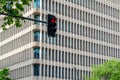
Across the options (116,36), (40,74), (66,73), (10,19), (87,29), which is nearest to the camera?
(10,19)

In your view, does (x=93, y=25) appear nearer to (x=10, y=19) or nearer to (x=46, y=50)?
(x=46, y=50)

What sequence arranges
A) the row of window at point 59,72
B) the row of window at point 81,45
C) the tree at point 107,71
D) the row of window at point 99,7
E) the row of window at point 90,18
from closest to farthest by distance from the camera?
the tree at point 107,71 → the row of window at point 59,72 → the row of window at point 81,45 → the row of window at point 90,18 → the row of window at point 99,7

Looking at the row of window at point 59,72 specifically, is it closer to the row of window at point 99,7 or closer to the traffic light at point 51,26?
the row of window at point 99,7

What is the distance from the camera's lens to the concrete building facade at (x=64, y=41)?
95438mm

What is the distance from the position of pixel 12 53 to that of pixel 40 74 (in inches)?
586

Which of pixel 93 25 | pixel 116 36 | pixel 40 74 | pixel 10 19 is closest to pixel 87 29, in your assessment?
pixel 93 25

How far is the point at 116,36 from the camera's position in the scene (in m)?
119

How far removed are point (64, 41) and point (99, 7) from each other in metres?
18.3

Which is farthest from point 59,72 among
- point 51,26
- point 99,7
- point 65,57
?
point 51,26

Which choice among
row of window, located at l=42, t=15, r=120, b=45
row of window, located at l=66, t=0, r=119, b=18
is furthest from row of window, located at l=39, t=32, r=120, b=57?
row of window, located at l=66, t=0, r=119, b=18

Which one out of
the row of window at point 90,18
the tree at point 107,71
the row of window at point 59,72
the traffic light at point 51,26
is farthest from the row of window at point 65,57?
the traffic light at point 51,26

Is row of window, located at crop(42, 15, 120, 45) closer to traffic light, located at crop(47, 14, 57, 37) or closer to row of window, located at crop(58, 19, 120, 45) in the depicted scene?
row of window, located at crop(58, 19, 120, 45)

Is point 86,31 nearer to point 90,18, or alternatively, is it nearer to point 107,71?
point 90,18

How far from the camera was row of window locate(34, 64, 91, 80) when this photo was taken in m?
94.2
